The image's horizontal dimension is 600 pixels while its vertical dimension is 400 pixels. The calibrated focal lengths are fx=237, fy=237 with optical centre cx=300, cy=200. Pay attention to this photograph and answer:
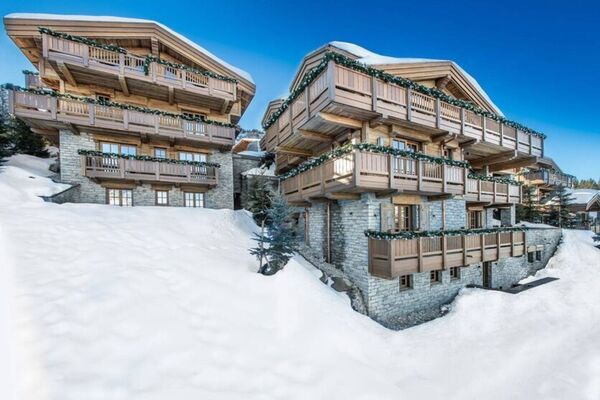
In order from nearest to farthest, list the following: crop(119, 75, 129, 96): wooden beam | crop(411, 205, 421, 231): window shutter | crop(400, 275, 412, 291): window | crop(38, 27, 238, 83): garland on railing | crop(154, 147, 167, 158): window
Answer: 1. crop(400, 275, 412, 291): window
2. crop(411, 205, 421, 231): window shutter
3. crop(38, 27, 238, 83): garland on railing
4. crop(119, 75, 129, 96): wooden beam
5. crop(154, 147, 167, 158): window

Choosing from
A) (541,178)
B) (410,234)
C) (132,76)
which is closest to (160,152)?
(132,76)

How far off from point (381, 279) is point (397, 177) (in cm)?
443

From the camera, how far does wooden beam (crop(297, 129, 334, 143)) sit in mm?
11562

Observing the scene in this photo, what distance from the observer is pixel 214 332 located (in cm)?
541

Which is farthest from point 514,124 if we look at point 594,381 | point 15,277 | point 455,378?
point 15,277

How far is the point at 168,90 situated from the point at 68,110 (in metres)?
5.38

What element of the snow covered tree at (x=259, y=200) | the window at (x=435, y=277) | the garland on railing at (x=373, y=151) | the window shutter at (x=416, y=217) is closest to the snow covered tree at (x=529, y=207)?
the window at (x=435, y=277)

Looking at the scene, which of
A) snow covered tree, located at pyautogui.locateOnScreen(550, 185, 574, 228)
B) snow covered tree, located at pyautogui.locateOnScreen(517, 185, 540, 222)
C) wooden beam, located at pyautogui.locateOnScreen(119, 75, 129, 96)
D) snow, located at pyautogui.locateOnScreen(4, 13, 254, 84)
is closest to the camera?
snow, located at pyautogui.locateOnScreen(4, 13, 254, 84)

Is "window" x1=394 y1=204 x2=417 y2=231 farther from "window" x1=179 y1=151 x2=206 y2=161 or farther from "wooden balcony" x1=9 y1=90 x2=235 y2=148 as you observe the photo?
"window" x1=179 y1=151 x2=206 y2=161

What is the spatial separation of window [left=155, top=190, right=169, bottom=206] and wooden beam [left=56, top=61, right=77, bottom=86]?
26.2 feet

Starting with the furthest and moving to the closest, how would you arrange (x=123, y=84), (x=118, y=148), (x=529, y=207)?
(x=529, y=207) → (x=118, y=148) → (x=123, y=84)

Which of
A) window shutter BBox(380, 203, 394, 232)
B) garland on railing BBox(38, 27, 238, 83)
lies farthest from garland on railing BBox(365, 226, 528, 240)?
garland on railing BBox(38, 27, 238, 83)

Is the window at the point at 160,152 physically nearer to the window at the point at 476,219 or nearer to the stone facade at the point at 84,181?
the stone facade at the point at 84,181

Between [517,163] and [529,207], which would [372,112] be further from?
[529,207]
